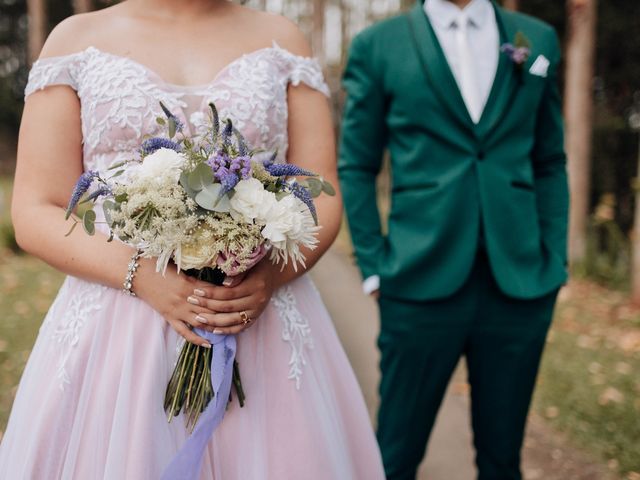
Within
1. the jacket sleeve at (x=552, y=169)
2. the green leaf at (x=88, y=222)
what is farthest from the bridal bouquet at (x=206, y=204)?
the jacket sleeve at (x=552, y=169)

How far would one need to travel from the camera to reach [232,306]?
6.07 feet

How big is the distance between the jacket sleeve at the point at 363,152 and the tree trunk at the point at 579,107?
6947mm

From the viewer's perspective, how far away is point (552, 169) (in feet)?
Answer: 9.94

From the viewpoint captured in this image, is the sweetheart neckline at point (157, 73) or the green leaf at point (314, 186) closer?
the green leaf at point (314, 186)

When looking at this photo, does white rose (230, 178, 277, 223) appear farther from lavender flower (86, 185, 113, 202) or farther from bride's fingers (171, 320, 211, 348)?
bride's fingers (171, 320, 211, 348)

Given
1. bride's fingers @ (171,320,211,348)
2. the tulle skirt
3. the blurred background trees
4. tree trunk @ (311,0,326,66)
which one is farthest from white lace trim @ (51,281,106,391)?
tree trunk @ (311,0,326,66)

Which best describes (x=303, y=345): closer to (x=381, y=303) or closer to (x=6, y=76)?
(x=381, y=303)

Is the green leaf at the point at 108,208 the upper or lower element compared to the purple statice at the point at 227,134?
lower

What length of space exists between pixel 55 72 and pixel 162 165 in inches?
26.5

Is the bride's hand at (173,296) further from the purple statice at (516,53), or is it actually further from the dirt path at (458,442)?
the dirt path at (458,442)

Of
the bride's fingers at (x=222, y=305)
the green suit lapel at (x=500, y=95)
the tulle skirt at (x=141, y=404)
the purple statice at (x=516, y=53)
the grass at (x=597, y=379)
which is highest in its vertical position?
the purple statice at (x=516, y=53)

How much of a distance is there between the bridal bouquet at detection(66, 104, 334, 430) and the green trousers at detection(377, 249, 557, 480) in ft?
4.31

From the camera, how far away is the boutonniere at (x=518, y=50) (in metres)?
2.79

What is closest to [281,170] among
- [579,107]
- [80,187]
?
[80,187]
